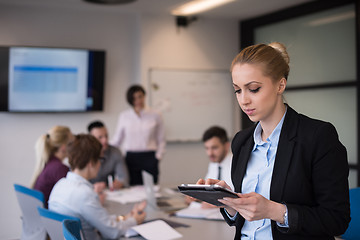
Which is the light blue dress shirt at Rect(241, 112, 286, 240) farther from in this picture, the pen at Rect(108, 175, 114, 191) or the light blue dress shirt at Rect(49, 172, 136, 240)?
the pen at Rect(108, 175, 114, 191)

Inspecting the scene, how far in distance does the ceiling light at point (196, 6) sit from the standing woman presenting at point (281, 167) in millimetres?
4047

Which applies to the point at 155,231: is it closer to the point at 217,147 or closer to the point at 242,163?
the point at 242,163

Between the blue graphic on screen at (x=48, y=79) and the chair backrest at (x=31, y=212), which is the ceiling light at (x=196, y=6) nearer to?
the blue graphic on screen at (x=48, y=79)

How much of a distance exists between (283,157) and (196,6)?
176 inches

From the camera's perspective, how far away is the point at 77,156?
2.64m

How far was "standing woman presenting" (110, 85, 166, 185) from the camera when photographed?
5090mm

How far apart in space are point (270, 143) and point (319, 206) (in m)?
0.28

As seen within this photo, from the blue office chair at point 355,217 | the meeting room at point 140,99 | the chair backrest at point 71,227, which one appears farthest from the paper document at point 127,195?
the blue office chair at point 355,217

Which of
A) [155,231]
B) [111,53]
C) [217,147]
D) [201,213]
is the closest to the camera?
[155,231]

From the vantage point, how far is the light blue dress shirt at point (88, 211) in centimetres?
245

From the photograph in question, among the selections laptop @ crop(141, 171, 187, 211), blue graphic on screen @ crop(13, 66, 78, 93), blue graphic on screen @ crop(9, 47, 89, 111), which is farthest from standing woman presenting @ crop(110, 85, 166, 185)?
laptop @ crop(141, 171, 187, 211)

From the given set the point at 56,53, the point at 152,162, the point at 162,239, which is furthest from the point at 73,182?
the point at 56,53

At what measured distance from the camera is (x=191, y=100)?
6.11 m

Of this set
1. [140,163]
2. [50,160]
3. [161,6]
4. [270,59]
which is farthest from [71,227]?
[161,6]
